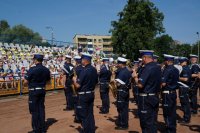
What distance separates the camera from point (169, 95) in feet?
29.7

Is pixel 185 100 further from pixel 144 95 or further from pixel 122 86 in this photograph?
pixel 144 95

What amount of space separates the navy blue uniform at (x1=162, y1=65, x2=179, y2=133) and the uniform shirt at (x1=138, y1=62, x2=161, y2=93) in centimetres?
162

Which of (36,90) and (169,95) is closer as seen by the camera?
(169,95)

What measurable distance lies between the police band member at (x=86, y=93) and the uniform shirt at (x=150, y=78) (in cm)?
157

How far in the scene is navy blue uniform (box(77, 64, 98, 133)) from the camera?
328 inches

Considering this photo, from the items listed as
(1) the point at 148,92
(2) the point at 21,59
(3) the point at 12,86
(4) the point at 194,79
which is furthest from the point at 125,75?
(2) the point at 21,59

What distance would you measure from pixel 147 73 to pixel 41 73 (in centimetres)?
357

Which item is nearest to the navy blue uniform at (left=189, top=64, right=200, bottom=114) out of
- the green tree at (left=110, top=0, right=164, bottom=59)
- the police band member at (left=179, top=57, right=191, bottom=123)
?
the police band member at (left=179, top=57, right=191, bottom=123)

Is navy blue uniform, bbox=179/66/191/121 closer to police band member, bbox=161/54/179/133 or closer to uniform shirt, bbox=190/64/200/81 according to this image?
uniform shirt, bbox=190/64/200/81

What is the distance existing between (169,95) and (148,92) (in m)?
1.85

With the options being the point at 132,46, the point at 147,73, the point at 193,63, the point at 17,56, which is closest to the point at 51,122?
the point at 147,73

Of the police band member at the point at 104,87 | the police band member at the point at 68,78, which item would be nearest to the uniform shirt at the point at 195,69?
the police band member at the point at 104,87

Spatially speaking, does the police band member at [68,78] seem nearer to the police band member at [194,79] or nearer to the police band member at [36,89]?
the police band member at [36,89]

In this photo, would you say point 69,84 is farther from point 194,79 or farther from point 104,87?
point 194,79
